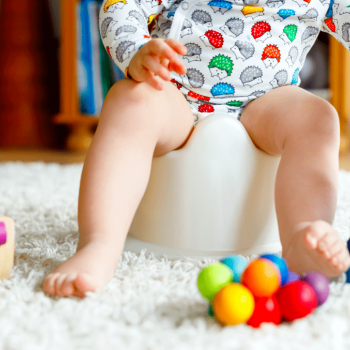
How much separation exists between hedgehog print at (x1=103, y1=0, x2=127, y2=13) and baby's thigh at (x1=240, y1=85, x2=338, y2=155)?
26 centimetres

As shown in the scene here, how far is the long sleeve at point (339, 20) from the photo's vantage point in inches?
29.7

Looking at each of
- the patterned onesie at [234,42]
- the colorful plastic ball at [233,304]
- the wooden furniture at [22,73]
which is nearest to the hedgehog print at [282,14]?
the patterned onesie at [234,42]

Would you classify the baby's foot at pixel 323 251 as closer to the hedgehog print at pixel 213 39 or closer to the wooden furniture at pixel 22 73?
the hedgehog print at pixel 213 39

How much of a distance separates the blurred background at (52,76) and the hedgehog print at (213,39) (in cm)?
121

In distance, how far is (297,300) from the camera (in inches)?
15.8

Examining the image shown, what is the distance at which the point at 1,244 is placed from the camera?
1.72ft

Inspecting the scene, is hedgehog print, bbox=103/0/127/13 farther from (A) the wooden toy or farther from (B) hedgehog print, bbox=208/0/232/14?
(A) the wooden toy

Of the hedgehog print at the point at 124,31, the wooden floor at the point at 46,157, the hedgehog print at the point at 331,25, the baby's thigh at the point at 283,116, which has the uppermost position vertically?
the hedgehog print at the point at 124,31

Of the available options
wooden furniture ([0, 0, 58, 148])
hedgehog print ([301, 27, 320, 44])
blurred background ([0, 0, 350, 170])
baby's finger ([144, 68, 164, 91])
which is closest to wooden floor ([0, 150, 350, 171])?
blurred background ([0, 0, 350, 170])

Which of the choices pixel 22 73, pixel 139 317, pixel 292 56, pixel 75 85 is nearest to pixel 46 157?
pixel 75 85

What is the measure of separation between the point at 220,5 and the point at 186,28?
0.23 ft

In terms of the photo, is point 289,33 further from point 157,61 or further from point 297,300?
point 297,300

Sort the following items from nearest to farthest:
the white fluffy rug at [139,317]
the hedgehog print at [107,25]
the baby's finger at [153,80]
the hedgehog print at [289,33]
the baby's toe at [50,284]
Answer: the white fluffy rug at [139,317]
the baby's toe at [50,284]
the baby's finger at [153,80]
the hedgehog print at [107,25]
the hedgehog print at [289,33]

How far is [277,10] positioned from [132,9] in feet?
0.82
